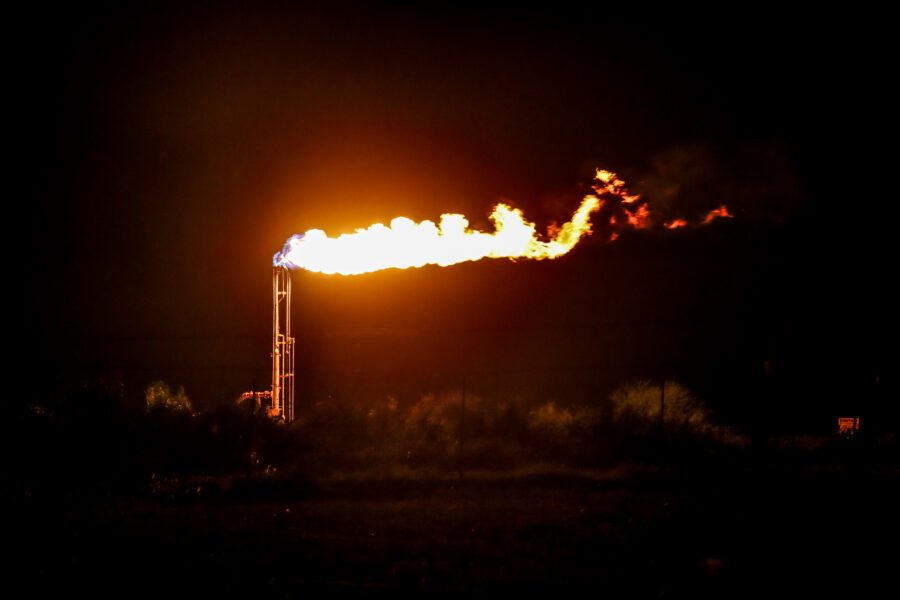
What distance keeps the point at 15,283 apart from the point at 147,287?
582 centimetres

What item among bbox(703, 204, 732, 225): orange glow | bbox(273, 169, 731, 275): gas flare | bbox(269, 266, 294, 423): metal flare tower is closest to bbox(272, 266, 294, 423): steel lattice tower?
bbox(269, 266, 294, 423): metal flare tower

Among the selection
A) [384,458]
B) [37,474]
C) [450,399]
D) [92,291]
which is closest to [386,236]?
[450,399]

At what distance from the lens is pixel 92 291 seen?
34781 millimetres

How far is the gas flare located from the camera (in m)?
19.1

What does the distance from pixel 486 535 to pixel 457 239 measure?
11.2 meters

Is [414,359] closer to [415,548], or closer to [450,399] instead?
[450,399]

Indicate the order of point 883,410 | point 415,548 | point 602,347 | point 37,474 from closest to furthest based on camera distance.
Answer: point 415,548 → point 37,474 → point 883,410 → point 602,347

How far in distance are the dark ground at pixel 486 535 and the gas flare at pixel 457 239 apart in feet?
21.7

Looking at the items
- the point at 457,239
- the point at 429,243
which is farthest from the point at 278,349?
the point at 457,239

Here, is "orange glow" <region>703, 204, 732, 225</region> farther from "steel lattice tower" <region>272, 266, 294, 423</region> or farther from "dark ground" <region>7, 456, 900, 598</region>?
"steel lattice tower" <region>272, 266, 294, 423</region>

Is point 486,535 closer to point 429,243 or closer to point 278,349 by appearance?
point 429,243

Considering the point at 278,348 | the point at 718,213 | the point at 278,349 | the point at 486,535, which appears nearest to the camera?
the point at 486,535

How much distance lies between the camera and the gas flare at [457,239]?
62.7 ft

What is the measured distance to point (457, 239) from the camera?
65.1ft
